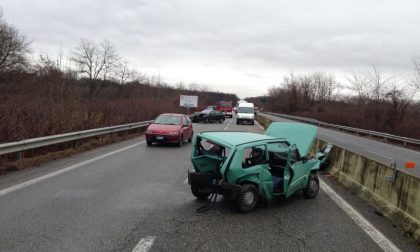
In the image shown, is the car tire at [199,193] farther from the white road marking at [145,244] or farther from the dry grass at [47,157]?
the dry grass at [47,157]

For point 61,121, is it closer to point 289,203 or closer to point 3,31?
point 289,203

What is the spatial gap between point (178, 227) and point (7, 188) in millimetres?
4270

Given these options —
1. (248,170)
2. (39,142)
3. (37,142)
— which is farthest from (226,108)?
(248,170)

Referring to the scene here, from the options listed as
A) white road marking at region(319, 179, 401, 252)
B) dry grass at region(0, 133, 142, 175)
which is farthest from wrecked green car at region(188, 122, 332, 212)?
dry grass at region(0, 133, 142, 175)

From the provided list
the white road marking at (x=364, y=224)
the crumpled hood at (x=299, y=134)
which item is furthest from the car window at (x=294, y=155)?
the crumpled hood at (x=299, y=134)

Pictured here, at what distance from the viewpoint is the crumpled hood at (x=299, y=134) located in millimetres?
9062

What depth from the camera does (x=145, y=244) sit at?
15.4ft

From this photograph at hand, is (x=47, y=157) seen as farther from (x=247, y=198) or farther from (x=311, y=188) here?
(x=311, y=188)

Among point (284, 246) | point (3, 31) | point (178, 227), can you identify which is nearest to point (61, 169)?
point (178, 227)

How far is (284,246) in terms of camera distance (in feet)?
15.8

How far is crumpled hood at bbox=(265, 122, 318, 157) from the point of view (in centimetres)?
906


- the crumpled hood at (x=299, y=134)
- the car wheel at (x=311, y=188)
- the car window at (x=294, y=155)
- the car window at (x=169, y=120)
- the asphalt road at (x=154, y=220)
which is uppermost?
the crumpled hood at (x=299, y=134)

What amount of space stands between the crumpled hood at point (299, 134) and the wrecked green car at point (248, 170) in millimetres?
981

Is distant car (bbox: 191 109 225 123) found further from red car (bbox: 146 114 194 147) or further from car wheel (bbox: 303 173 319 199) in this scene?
car wheel (bbox: 303 173 319 199)
